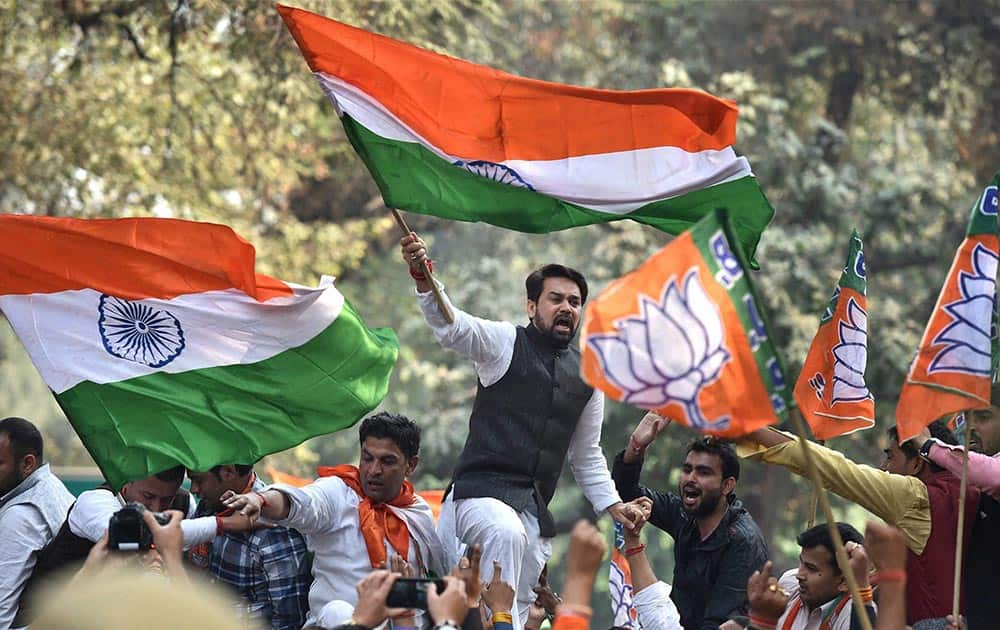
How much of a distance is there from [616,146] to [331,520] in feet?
7.35

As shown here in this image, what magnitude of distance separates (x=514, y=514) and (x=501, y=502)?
0.30ft

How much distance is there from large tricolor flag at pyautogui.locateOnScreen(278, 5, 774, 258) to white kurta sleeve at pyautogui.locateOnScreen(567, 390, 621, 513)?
2.95 ft

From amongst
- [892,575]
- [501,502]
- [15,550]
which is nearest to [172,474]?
[15,550]

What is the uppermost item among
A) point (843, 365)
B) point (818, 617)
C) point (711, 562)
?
point (843, 365)

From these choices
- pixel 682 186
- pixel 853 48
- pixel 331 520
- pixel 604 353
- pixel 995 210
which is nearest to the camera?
pixel 604 353

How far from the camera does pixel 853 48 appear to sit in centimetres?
1886

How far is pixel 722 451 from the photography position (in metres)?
7.72

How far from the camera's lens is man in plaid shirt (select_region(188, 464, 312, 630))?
7539 millimetres

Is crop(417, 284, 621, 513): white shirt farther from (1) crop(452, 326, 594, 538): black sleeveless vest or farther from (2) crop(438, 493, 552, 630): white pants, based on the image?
(2) crop(438, 493, 552, 630): white pants

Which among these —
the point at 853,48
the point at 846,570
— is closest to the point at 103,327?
the point at 846,570

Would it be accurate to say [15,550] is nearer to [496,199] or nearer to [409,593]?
[496,199]

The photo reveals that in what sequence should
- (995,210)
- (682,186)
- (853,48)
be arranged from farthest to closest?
(853,48) < (682,186) < (995,210)

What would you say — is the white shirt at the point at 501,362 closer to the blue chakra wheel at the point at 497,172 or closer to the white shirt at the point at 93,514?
the blue chakra wheel at the point at 497,172

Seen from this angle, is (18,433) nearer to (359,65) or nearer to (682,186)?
(359,65)
